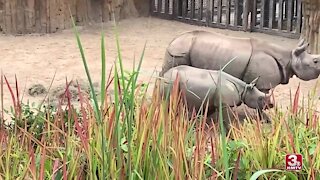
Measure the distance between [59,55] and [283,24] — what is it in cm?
293

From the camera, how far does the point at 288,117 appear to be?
277 centimetres

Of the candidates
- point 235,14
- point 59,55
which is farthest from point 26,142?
point 235,14

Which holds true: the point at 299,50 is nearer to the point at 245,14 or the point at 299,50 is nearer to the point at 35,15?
the point at 245,14

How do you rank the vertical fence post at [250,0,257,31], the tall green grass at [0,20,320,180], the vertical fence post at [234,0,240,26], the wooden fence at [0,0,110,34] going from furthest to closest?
1. the vertical fence post at [234,0,240,26]
2. the vertical fence post at [250,0,257,31]
3. the wooden fence at [0,0,110,34]
4. the tall green grass at [0,20,320,180]

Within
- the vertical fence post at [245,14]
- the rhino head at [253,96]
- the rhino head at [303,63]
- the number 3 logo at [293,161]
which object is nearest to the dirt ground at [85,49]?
the vertical fence post at [245,14]

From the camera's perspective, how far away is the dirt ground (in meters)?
5.95

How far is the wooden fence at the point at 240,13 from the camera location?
8.27 meters

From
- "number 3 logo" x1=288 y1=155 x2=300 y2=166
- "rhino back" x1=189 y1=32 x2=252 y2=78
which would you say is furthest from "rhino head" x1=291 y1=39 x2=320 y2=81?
"number 3 logo" x1=288 y1=155 x2=300 y2=166

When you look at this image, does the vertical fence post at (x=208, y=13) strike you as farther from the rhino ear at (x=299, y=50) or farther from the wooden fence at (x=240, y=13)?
the rhino ear at (x=299, y=50)

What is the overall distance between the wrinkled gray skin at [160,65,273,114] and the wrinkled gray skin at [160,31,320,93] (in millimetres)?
265

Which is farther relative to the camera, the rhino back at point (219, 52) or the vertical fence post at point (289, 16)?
the vertical fence post at point (289, 16)

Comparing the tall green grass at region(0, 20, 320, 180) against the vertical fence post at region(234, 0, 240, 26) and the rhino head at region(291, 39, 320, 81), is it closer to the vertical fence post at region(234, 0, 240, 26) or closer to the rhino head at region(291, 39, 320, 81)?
the rhino head at region(291, 39, 320, 81)

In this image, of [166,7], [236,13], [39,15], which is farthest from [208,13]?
[39,15]

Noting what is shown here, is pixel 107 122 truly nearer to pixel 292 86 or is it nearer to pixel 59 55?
pixel 292 86
